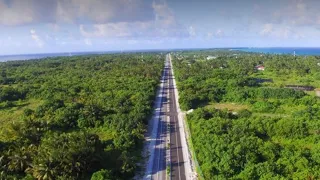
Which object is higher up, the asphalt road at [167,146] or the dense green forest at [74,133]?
the dense green forest at [74,133]

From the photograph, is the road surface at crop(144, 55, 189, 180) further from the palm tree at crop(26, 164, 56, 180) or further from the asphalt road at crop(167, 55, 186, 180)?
the palm tree at crop(26, 164, 56, 180)

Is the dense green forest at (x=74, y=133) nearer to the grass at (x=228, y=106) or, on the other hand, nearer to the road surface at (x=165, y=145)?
the road surface at (x=165, y=145)

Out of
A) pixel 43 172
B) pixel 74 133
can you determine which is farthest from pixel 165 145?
pixel 43 172

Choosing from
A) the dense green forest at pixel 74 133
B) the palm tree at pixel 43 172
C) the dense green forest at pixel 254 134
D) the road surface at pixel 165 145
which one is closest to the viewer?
the palm tree at pixel 43 172

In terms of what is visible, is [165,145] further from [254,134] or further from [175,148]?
[254,134]

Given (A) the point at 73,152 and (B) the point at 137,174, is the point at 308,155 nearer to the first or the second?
(B) the point at 137,174

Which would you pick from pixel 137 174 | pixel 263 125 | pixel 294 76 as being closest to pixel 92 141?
pixel 137 174

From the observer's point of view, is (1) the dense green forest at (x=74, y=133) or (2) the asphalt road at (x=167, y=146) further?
(2) the asphalt road at (x=167, y=146)

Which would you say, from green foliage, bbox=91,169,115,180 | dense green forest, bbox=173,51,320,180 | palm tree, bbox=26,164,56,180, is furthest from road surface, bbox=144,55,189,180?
palm tree, bbox=26,164,56,180

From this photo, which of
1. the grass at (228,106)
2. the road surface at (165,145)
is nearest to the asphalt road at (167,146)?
the road surface at (165,145)
